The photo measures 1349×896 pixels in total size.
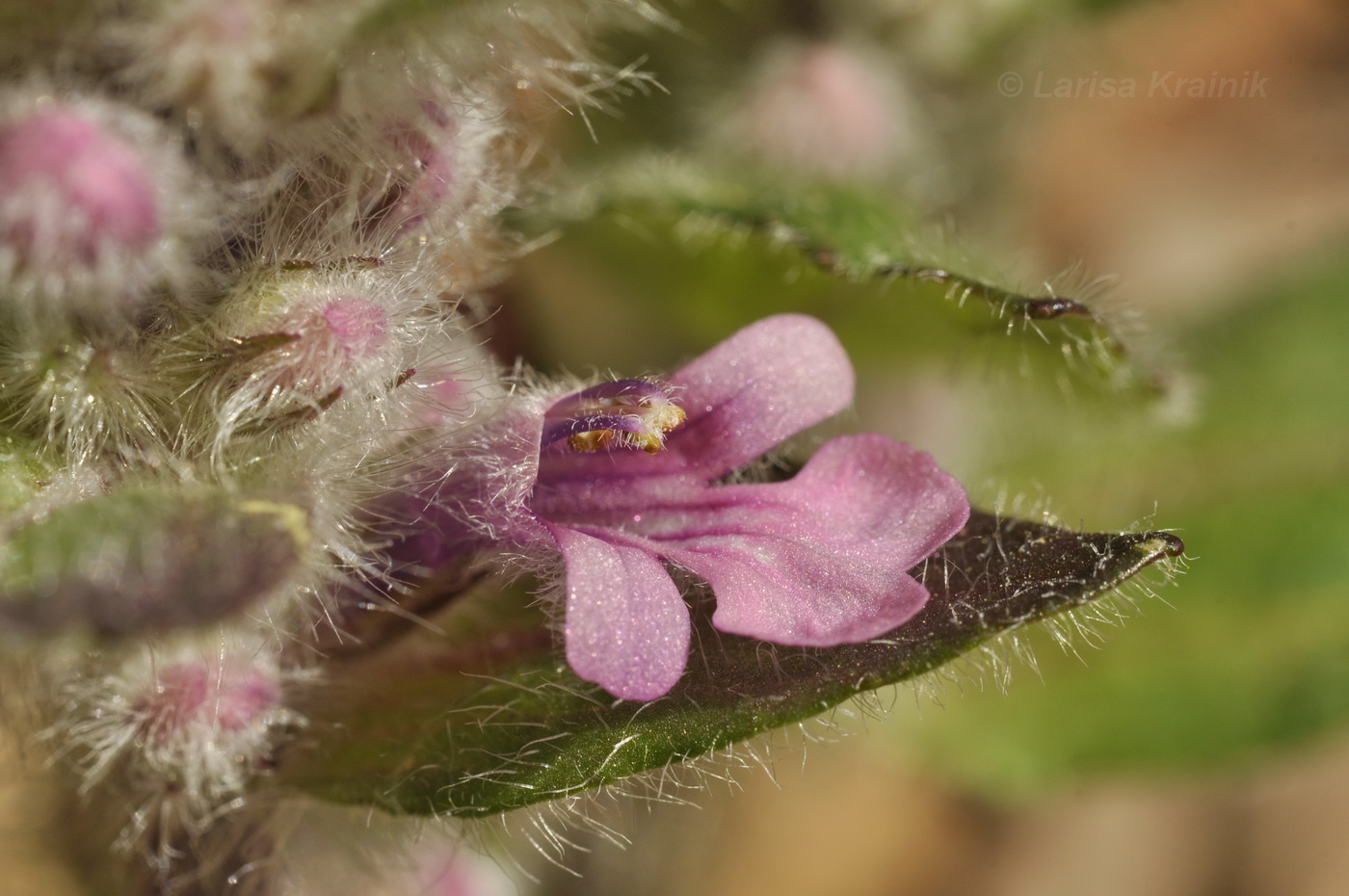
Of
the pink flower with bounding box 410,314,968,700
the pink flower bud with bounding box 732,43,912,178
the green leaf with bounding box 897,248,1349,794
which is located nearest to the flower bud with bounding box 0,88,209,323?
the pink flower with bounding box 410,314,968,700

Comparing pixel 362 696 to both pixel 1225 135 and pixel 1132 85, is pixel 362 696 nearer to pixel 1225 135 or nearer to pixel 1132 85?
pixel 1132 85

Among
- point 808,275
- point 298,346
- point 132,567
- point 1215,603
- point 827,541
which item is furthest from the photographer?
point 1215,603

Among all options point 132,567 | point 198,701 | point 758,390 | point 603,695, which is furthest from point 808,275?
point 132,567

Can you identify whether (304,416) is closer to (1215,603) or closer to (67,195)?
(67,195)

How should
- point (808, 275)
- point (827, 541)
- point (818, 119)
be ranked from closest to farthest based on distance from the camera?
point (827, 541)
point (808, 275)
point (818, 119)

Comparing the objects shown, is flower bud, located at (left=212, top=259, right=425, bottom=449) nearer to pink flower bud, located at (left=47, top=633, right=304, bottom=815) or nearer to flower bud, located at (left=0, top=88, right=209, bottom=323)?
flower bud, located at (left=0, top=88, right=209, bottom=323)

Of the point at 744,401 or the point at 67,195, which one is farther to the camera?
the point at 744,401

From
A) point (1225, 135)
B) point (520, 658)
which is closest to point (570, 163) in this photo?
point (520, 658)

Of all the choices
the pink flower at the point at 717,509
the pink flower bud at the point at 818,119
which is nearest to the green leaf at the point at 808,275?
the pink flower bud at the point at 818,119
